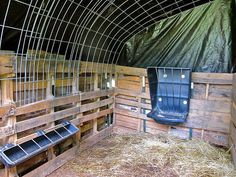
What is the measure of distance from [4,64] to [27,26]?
470 mm

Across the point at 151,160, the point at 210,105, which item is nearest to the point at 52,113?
the point at 151,160

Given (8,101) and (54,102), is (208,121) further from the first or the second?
(8,101)

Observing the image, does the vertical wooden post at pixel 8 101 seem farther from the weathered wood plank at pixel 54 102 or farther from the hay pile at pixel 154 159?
the hay pile at pixel 154 159

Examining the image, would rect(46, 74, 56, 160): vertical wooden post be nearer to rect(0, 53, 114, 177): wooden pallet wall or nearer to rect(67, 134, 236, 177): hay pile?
rect(0, 53, 114, 177): wooden pallet wall

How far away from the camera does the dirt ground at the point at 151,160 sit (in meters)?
2.87

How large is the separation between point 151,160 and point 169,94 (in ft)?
3.64

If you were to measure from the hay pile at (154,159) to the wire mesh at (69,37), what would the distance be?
3.07ft

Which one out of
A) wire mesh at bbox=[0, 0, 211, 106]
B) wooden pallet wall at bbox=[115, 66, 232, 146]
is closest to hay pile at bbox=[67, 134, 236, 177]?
wooden pallet wall at bbox=[115, 66, 232, 146]

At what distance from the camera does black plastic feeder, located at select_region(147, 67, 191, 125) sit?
369cm

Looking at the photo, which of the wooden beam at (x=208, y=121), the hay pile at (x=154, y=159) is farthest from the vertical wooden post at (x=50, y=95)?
the wooden beam at (x=208, y=121)

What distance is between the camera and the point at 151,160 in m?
3.21

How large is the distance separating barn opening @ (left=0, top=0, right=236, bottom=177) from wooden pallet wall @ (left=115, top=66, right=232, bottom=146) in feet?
0.05

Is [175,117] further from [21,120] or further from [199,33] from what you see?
[21,120]

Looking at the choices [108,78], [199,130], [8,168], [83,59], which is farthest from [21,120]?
[199,130]
